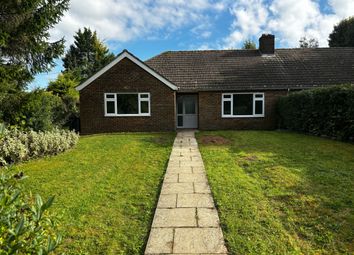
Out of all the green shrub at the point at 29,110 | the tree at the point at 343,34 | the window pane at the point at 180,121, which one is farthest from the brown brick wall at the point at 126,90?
the tree at the point at 343,34

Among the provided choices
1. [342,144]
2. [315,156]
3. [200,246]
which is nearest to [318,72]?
[342,144]

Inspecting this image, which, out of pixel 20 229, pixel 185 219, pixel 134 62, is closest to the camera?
pixel 20 229

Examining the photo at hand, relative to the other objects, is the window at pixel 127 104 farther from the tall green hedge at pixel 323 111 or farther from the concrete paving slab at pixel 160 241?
the concrete paving slab at pixel 160 241

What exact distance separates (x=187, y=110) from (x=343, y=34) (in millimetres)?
27531

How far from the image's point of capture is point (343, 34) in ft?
113

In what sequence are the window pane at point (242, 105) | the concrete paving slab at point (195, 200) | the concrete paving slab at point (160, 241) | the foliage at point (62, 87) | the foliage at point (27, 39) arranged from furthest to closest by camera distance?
the foliage at point (62, 87), the window pane at point (242, 105), the foliage at point (27, 39), the concrete paving slab at point (195, 200), the concrete paving slab at point (160, 241)

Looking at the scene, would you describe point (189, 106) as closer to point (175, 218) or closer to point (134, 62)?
point (134, 62)

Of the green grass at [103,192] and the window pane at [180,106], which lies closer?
the green grass at [103,192]

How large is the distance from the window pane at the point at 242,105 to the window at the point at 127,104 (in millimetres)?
5245

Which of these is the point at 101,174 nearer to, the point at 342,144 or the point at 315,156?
the point at 315,156

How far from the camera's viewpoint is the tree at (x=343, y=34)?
32.8 m

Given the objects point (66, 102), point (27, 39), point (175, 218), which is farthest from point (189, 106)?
point (175, 218)

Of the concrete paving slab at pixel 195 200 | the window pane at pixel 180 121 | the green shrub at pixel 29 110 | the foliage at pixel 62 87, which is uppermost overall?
the foliage at pixel 62 87

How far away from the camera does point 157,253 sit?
3.25 m
